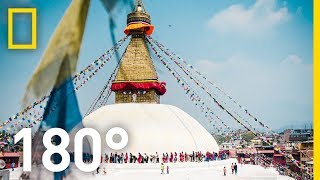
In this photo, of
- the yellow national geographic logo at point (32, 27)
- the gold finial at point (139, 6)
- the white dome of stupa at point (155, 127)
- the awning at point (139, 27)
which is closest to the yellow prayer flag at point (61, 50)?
the yellow national geographic logo at point (32, 27)

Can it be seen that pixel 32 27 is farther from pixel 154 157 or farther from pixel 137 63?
pixel 137 63

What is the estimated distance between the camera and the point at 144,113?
1141 centimetres

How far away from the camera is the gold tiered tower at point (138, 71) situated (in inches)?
484

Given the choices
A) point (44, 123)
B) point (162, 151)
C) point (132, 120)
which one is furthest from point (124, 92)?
point (44, 123)

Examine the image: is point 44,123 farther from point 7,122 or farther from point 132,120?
point 132,120

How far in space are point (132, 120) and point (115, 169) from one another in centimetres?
184

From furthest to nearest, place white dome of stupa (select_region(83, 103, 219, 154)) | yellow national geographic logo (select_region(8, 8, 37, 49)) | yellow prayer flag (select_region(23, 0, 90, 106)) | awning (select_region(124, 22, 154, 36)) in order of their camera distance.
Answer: awning (select_region(124, 22, 154, 36)), white dome of stupa (select_region(83, 103, 219, 154)), yellow national geographic logo (select_region(8, 8, 37, 49)), yellow prayer flag (select_region(23, 0, 90, 106))

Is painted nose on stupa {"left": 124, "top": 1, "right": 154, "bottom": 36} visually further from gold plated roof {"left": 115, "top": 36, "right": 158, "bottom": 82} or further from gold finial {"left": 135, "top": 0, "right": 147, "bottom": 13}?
gold plated roof {"left": 115, "top": 36, "right": 158, "bottom": 82}

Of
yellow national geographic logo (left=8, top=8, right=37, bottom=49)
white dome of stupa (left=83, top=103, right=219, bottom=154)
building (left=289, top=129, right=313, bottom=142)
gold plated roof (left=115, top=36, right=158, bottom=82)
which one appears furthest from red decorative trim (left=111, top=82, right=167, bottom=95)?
building (left=289, top=129, right=313, bottom=142)

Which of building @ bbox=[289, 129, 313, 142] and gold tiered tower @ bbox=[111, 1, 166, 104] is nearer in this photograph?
gold tiered tower @ bbox=[111, 1, 166, 104]

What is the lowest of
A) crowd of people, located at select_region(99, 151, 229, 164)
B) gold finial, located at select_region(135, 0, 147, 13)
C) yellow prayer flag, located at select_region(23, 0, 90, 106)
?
crowd of people, located at select_region(99, 151, 229, 164)

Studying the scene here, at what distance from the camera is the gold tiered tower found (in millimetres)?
12305

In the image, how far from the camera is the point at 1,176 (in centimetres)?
692

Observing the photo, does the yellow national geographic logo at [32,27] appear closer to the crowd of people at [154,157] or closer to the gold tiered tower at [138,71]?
the crowd of people at [154,157]
